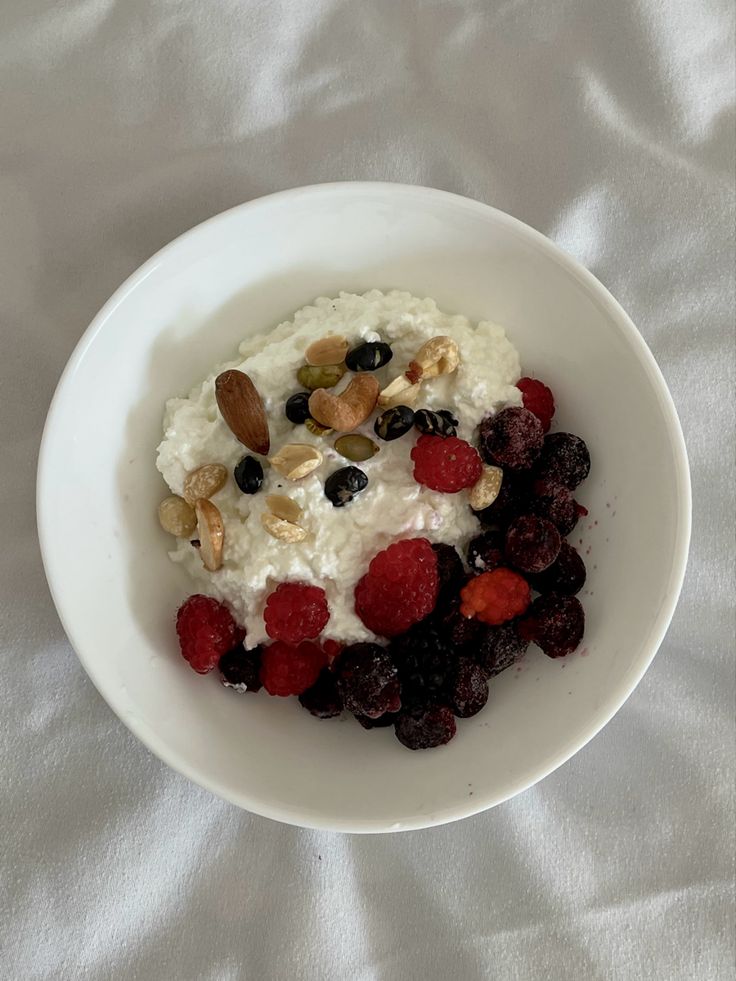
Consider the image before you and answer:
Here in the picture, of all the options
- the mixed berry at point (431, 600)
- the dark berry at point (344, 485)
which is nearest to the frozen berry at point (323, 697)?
the mixed berry at point (431, 600)

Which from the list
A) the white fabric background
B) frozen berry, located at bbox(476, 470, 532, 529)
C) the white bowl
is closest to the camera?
the white bowl

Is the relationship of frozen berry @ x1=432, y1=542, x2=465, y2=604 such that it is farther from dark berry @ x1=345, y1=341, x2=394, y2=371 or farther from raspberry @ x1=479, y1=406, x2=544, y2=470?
dark berry @ x1=345, y1=341, x2=394, y2=371

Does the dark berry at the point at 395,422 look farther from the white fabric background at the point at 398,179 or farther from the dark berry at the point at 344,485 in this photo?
the white fabric background at the point at 398,179

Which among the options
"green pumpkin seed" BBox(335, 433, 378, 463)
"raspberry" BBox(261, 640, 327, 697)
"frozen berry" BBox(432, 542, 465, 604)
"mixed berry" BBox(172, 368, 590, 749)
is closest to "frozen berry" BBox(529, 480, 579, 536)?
"mixed berry" BBox(172, 368, 590, 749)

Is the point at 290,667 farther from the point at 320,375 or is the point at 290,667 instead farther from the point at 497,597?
the point at 320,375

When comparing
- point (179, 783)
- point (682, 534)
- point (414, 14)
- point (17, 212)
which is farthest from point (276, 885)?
point (414, 14)

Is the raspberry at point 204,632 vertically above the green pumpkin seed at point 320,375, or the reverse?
the green pumpkin seed at point 320,375
